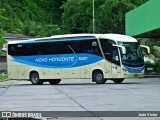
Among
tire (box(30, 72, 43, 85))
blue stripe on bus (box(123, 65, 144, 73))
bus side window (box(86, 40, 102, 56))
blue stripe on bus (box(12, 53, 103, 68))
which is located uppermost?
bus side window (box(86, 40, 102, 56))

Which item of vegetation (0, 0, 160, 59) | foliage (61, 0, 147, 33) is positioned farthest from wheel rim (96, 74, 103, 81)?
foliage (61, 0, 147, 33)

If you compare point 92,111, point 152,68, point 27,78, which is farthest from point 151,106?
point 152,68

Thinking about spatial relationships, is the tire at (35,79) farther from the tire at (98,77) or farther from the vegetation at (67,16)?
the vegetation at (67,16)

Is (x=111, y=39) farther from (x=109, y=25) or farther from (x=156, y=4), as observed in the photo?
(x=109, y=25)

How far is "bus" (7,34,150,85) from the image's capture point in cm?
2838

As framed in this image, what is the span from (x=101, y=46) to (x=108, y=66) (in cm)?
138

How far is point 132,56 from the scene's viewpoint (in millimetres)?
28719

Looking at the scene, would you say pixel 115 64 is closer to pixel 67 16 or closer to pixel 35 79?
pixel 35 79

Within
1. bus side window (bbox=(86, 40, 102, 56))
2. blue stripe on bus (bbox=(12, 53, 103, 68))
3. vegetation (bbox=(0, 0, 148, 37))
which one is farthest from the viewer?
vegetation (bbox=(0, 0, 148, 37))

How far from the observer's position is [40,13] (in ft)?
290

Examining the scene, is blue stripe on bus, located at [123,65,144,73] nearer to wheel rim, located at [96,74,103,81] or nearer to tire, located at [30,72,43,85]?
wheel rim, located at [96,74,103,81]

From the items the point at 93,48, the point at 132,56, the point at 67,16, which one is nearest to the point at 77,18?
the point at 67,16

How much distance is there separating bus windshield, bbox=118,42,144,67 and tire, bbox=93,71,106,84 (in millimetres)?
1779

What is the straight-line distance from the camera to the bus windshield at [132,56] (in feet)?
93.1
